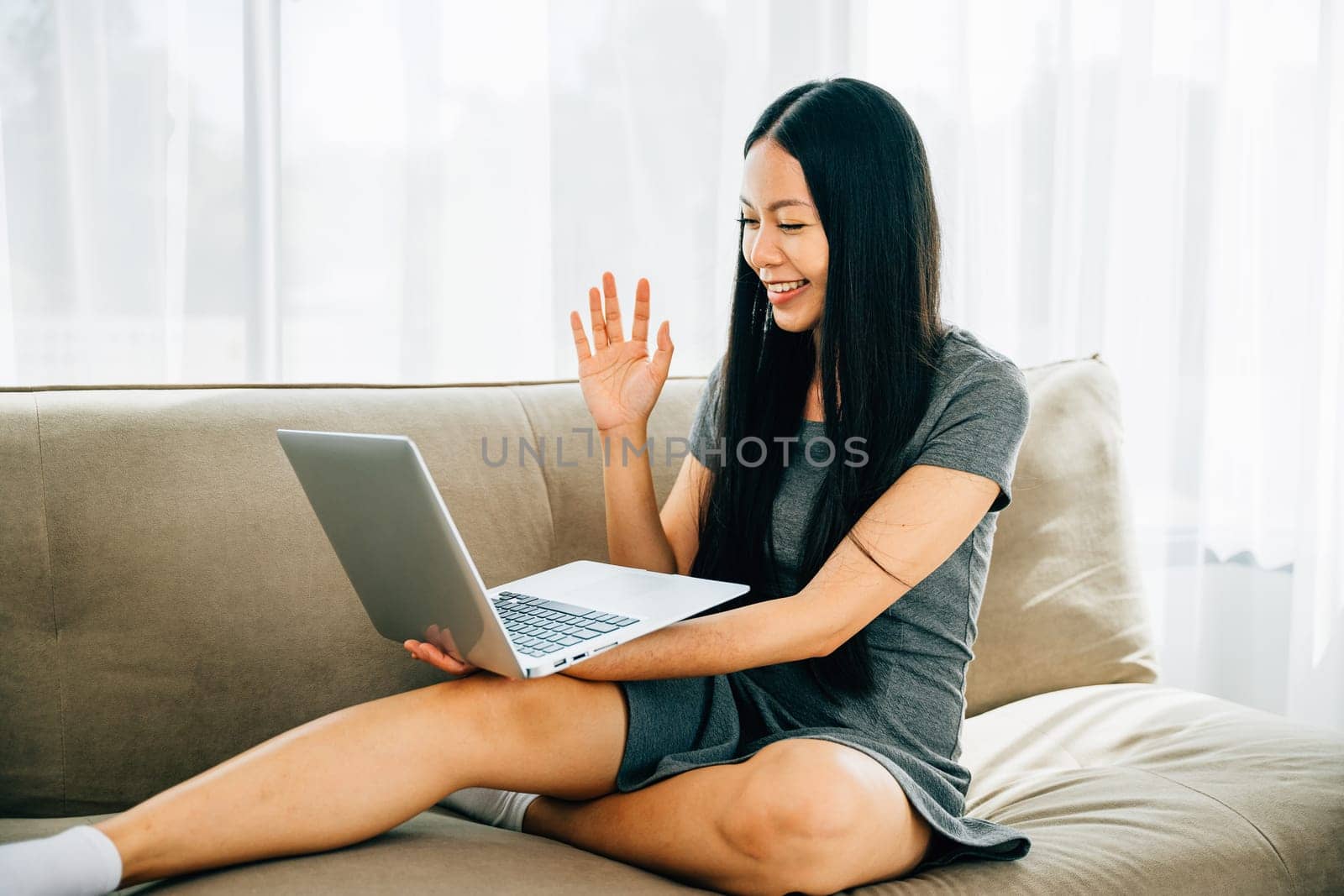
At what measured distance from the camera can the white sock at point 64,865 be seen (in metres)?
0.85

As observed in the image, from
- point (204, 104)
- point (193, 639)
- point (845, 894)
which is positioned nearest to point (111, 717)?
point (193, 639)

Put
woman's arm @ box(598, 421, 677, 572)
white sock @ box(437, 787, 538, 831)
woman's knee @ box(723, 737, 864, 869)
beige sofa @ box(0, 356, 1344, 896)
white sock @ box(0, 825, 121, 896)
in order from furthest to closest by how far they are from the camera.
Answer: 1. woman's arm @ box(598, 421, 677, 572)
2. white sock @ box(437, 787, 538, 831)
3. beige sofa @ box(0, 356, 1344, 896)
4. woman's knee @ box(723, 737, 864, 869)
5. white sock @ box(0, 825, 121, 896)

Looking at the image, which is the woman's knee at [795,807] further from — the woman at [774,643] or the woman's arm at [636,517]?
the woman's arm at [636,517]

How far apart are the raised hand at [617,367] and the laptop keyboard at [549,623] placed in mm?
337

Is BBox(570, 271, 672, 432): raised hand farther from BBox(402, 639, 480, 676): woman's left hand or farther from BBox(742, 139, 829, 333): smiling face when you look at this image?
BBox(402, 639, 480, 676): woman's left hand

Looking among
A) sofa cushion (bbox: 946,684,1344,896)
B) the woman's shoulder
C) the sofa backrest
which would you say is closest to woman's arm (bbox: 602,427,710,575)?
the sofa backrest

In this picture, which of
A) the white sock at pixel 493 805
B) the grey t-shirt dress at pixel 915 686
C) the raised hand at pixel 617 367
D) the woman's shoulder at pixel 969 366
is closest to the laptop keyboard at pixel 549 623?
the grey t-shirt dress at pixel 915 686

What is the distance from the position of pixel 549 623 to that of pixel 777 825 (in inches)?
11.5

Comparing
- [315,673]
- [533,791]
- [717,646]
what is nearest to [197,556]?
[315,673]

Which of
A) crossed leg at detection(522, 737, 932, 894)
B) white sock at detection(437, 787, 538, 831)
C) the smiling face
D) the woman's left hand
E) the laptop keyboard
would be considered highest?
the smiling face

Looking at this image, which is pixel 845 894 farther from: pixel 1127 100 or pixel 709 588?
pixel 1127 100

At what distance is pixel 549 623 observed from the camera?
1.08 metres

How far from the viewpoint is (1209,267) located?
2.16 metres

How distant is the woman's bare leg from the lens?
939 mm
